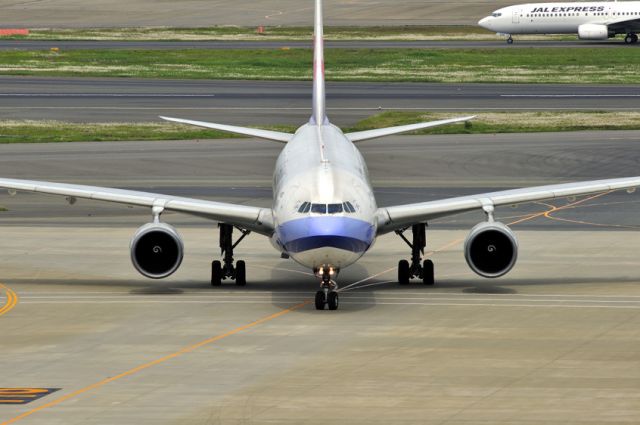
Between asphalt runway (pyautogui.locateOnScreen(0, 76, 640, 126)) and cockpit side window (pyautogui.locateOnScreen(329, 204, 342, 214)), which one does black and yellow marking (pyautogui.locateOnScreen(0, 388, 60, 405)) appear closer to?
cockpit side window (pyautogui.locateOnScreen(329, 204, 342, 214))

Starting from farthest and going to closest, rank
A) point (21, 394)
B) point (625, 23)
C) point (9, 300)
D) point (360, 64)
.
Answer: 1. point (625, 23)
2. point (360, 64)
3. point (9, 300)
4. point (21, 394)

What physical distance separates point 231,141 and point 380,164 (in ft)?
36.1

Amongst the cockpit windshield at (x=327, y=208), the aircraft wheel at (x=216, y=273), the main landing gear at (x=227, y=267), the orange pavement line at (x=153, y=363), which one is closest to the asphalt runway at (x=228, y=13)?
the main landing gear at (x=227, y=267)

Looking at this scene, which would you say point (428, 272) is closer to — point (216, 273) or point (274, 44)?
point (216, 273)

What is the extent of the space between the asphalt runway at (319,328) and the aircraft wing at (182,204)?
1.94 metres

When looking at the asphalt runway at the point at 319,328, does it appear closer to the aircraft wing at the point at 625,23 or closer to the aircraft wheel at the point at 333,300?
the aircraft wheel at the point at 333,300

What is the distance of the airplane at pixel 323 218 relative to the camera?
3331 centimetres

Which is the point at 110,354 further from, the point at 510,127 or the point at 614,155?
the point at 510,127

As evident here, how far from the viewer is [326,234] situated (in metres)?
32.8

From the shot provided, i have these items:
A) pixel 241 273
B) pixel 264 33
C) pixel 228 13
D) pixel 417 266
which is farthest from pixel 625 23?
pixel 241 273

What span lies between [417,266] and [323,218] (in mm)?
5866

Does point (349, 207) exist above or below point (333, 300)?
above

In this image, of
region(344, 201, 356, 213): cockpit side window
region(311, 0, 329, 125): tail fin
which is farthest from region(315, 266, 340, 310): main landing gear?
region(311, 0, 329, 125): tail fin

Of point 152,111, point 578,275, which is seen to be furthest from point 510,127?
point 578,275
